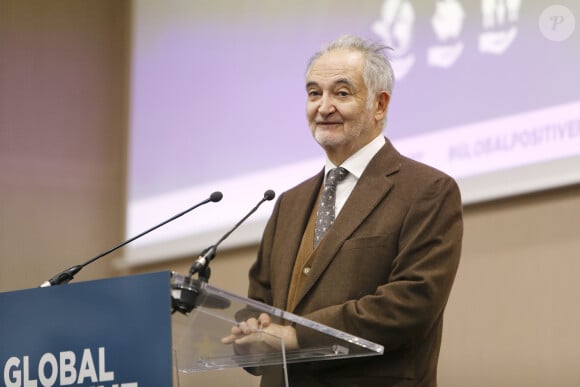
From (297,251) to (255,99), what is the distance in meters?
2.44

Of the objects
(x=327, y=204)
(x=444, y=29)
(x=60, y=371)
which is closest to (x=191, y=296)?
(x=60, y=371)

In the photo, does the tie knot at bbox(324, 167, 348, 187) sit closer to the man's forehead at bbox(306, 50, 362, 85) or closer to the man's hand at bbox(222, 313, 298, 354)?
the man's forehead at bbox(306, 50, 362, 85)

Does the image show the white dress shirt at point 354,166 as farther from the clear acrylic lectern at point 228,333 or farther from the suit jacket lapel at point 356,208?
the clear acrylic lectern at point 228,333

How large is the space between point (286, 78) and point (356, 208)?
237 cm

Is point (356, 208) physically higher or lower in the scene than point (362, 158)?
lower

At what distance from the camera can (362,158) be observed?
10.1ft

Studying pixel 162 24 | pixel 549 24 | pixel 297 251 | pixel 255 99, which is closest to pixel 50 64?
pixel 162 24

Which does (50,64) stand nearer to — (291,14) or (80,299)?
(291,14)

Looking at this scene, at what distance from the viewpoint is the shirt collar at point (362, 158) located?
120 inches

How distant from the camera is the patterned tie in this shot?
299 centimetres

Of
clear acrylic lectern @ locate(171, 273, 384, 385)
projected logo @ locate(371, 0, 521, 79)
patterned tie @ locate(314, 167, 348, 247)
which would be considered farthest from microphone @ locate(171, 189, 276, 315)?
projected logo @ locate(371, 0, 521, 79)

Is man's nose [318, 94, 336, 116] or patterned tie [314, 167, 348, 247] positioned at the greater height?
man's nose [318, 94, 336, 116]

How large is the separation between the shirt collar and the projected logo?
1283 mm

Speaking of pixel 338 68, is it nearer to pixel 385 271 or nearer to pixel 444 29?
pixel 385 271
